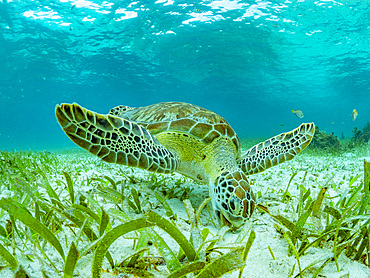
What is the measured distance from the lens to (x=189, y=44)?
25.4 metres

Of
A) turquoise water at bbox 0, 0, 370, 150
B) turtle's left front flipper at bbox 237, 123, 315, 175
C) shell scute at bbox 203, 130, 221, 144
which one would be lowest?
turtle's left front flipper at bbox 237, 123, 315, 175

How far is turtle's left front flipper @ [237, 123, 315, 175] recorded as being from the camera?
299 centimetres

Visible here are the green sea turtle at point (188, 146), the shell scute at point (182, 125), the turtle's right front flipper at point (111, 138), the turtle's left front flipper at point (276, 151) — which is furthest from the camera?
the turtle's left front flipper at point (276, 151)

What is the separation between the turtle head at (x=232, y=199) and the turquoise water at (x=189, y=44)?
35.5 feet

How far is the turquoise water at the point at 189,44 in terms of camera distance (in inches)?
744

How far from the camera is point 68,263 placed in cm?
86

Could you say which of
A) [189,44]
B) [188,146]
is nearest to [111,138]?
[188,146]

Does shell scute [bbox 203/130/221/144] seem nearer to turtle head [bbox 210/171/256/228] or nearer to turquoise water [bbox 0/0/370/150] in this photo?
turtle head [bbox 210/171/256/228]

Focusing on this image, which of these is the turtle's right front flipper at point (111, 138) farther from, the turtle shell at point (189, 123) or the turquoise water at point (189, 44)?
the turquoise water at point (189, 44)

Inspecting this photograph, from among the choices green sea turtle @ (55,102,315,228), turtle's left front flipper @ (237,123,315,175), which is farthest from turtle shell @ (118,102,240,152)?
turtle's left front flipper @ (237,123,315,175)

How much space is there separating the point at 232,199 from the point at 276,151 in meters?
1.49

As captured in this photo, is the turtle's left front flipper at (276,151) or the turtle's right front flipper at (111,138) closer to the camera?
the turtle's right front flipper at (111,138)

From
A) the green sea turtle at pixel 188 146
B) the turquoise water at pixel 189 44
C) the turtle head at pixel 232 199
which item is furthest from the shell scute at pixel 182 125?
the turquoise water at pixel 189 44

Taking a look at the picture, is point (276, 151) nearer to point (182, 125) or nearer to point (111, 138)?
point (182, 125)
